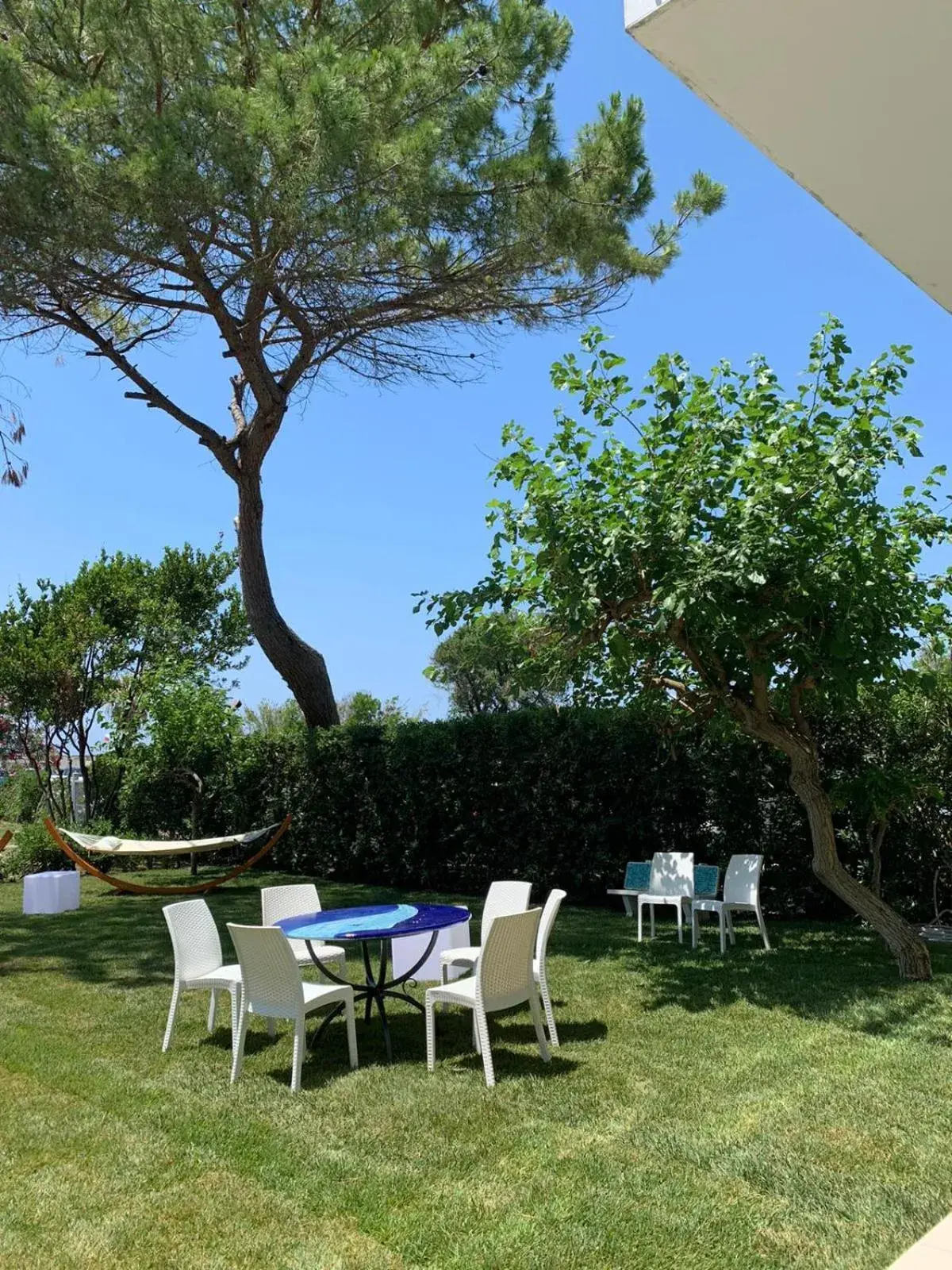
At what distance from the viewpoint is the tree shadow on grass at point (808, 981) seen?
4934 millimetres

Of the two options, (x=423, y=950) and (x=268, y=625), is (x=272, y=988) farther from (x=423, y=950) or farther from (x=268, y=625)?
(x=268, y=625)

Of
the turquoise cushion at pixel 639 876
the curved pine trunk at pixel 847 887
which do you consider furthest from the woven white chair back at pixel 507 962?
the turquoise cushion at pixel 639 876

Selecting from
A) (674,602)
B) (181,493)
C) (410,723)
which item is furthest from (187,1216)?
(181,493)

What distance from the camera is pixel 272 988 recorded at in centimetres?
410

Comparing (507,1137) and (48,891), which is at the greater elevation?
(48,891)

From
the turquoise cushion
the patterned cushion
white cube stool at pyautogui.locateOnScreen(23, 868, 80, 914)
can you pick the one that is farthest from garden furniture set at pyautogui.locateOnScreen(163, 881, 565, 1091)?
white cube stool at pyautogui.locateOnScreen(23, 868, 80, 914)

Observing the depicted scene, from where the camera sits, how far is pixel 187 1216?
2844 mm

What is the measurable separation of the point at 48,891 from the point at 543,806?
5400mm

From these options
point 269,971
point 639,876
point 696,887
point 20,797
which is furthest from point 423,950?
point 20,797

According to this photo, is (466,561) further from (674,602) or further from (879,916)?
(879,916)

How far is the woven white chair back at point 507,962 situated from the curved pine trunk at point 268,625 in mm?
7993

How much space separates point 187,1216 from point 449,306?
892 cm

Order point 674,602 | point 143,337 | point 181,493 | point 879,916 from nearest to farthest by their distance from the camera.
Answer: point 674,602 < point 879,916 < point 143,337 < point 181,493

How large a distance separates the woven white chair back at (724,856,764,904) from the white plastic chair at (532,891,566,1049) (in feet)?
7.96
